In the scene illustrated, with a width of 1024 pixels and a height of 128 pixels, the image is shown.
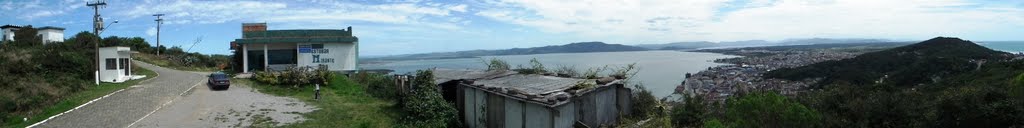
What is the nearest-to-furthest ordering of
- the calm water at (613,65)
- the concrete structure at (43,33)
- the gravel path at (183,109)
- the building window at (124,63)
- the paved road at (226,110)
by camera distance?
the gravel path at (183,109), the paved road at (226,110), the building window at (124,63), the calm water at (613,65), the concrete structure at (43,33)

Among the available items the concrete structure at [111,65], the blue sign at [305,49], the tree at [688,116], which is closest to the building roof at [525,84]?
the tree at [688,116]

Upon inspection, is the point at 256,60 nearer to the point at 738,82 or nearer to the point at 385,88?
the point at 385,88

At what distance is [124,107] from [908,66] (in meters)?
37.7

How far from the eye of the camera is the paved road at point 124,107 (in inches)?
583

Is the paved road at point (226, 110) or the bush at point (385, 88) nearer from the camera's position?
the paved road at point (226, 110)

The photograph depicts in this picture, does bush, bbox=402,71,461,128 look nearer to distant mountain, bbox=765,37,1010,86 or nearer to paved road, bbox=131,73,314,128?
paved road, bbox=131,73,314,128

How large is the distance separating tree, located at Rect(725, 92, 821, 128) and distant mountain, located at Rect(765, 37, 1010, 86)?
24706 millimetres

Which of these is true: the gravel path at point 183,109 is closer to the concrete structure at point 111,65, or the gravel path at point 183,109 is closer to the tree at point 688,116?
the concrete structure at point 111,65

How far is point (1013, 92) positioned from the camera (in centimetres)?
1092

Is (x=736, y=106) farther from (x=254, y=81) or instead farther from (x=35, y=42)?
(x=35, y=42)

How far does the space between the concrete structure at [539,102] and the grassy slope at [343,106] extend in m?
2.39

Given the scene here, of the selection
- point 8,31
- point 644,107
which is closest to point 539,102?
point 644,107

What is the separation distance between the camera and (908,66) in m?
36.4

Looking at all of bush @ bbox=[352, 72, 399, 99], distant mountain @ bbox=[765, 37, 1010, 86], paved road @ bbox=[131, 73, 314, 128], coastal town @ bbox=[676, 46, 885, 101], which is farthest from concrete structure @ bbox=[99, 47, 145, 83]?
distant mountain @ bbox=[765, 37, 1010, 86]
